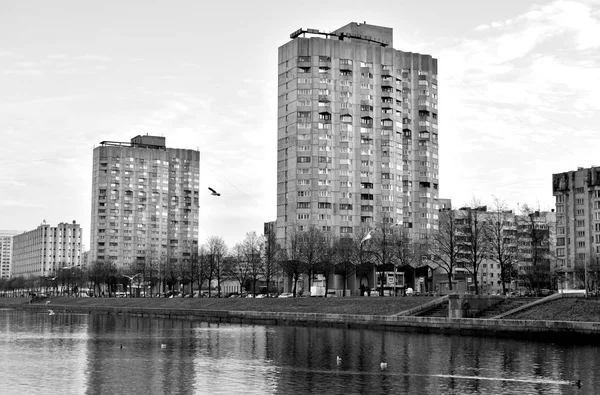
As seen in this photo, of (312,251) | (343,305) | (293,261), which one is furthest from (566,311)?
(293,261)

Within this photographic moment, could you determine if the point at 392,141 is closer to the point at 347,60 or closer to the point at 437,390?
the point at 347,60

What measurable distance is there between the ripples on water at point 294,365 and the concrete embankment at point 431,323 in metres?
2.88

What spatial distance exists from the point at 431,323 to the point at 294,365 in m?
34.6

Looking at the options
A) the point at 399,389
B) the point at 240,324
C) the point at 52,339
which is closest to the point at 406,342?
the point at 399,389

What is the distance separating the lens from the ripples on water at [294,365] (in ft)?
161

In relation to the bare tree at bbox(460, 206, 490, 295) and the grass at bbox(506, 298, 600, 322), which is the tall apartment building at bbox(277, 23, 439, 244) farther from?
the grass at bbox(506, 298, 600, 322)

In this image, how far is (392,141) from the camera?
645 ft

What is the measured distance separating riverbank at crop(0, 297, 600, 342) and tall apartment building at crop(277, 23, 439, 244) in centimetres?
4217

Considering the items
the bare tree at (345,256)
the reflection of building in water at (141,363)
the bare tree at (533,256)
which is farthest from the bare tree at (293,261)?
the reflection of building in water at (141,363)

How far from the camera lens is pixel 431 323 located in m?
91.4

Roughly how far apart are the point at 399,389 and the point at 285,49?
153379 millimetres

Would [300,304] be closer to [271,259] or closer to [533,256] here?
[533,256]

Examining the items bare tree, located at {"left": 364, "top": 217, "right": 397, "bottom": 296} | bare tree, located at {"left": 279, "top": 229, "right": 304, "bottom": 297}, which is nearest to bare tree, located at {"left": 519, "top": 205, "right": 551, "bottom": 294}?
bare tree, located at {"left": 364, "top": 217, "right": 397, "bottom": 296}

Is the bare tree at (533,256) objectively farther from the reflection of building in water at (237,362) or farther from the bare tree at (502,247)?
the reflection of building in water at (237,362)
